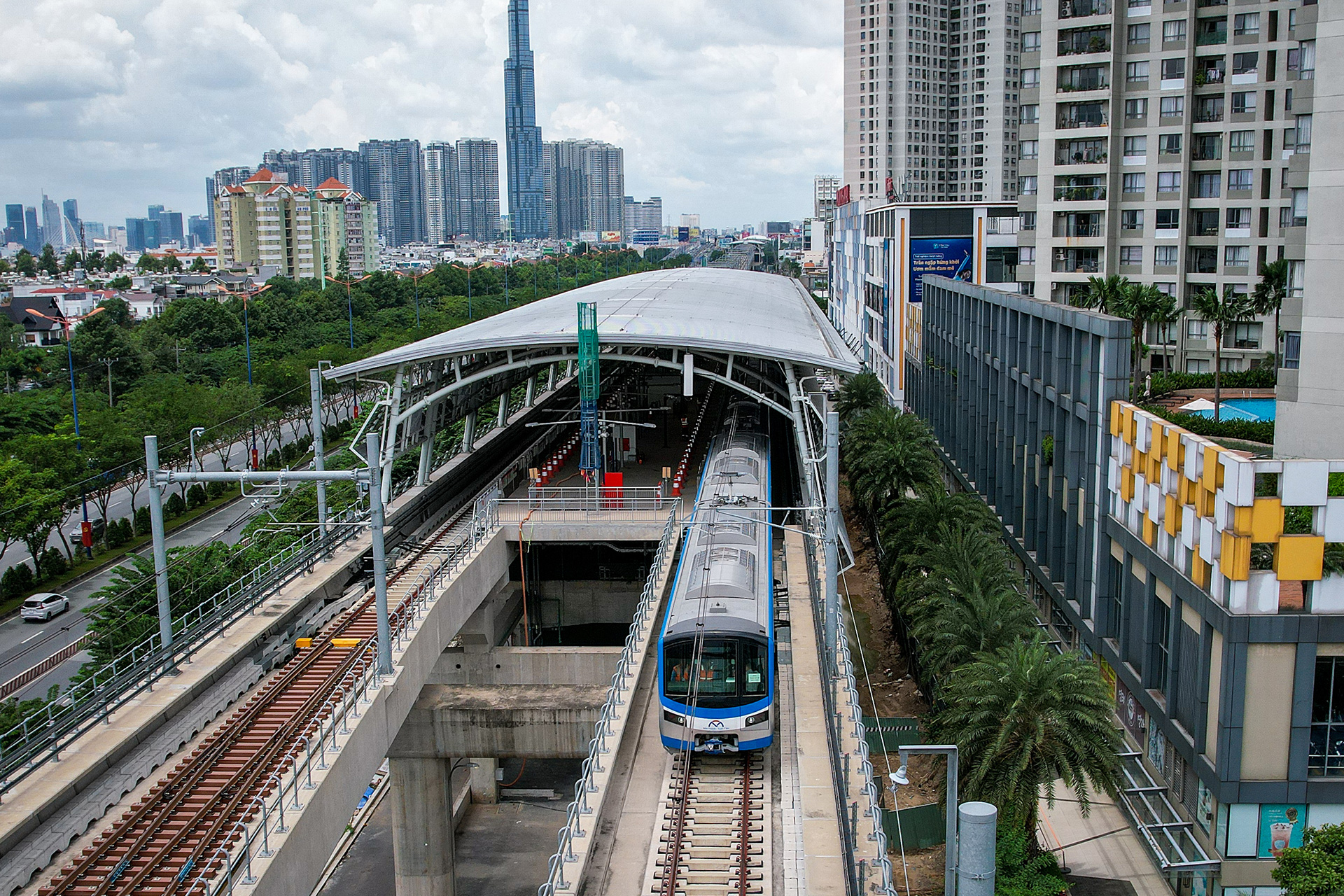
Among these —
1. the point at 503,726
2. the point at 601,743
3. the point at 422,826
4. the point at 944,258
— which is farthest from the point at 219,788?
the point at 944,258

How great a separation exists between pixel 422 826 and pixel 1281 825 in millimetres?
22494

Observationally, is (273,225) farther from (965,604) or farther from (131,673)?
(965,604)

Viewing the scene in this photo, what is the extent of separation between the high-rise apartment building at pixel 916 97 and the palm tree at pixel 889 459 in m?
126

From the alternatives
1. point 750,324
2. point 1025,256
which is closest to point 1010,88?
point 1025,256

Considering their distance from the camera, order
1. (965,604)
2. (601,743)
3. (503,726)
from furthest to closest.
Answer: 1. (503,726)
2. (965,604)
3. (601,743)

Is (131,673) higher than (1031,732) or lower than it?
lower

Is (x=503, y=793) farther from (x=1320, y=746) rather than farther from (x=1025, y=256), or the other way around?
(x=1025, y=256)

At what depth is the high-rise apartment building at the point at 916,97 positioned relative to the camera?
163000 mm

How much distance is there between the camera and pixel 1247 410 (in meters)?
39.7

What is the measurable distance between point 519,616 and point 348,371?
1214 centimetres

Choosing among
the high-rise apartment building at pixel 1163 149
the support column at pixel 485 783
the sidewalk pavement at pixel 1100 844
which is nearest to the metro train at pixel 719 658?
the sidewalk pavement at pixel 1100 844

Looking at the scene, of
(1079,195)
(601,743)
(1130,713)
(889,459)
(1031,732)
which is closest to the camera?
(1031,732)

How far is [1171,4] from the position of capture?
52438 mm

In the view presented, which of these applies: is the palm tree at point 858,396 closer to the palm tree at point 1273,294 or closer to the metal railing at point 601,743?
the palm tree at point 1273,294
